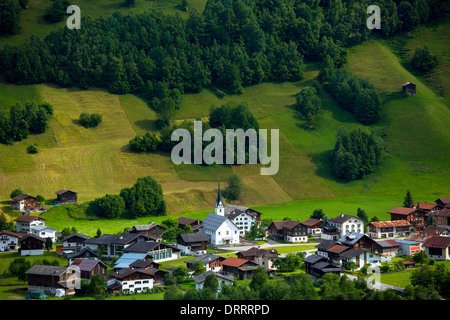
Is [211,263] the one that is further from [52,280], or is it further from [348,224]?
[348,224]

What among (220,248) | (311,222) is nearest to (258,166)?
(311,222)

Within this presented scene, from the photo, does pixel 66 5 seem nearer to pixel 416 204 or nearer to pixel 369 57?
pixel 369 57

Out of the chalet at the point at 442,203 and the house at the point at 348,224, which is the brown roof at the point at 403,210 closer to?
the chalet at the point at 442,203

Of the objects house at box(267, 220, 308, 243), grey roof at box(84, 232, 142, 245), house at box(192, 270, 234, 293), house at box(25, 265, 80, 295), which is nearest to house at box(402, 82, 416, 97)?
house at box(267, 220, 308, 243)

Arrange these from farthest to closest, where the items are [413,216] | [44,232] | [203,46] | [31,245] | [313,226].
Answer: [203,46]
[413,216]
[313,226]
[44,232]
[31,245]

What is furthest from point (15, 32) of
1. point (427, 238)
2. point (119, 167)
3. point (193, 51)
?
point (427, 238)

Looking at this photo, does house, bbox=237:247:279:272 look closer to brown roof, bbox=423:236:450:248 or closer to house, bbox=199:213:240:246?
house, bbox=199:213:240:246

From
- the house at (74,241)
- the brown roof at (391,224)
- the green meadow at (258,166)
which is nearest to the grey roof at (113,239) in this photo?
the house at (74,241)
